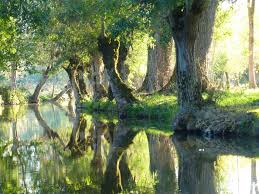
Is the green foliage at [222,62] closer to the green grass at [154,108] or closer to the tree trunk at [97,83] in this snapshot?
the tree trunk at [97,83]

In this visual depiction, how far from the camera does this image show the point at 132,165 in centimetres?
1191

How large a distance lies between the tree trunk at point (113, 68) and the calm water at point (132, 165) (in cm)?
837

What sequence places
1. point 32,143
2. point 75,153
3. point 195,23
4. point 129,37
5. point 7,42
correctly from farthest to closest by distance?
1. point 129,37
2. point 7,42
3. point 32,143
4. point 195,23
5. point 75,153

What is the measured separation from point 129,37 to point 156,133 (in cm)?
776

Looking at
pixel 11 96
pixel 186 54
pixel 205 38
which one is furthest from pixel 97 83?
pixel 11 96

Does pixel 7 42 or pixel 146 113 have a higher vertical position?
pixel 7 42

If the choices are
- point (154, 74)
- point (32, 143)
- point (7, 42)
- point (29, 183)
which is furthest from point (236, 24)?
point (29, 183)

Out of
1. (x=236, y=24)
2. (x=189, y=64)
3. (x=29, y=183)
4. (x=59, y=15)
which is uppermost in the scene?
(x=236, y=24)

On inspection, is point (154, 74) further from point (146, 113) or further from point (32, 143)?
point (32, 143)

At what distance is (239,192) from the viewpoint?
27.8 feet

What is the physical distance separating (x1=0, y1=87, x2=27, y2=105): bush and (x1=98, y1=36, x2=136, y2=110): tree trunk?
38885 millimetres

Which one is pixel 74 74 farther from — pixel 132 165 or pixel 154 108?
pixel 132 165

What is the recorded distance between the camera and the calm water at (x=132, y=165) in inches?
368

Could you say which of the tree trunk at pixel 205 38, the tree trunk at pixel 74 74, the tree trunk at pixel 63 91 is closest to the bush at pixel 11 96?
the tree trunk at pixel 63 91
